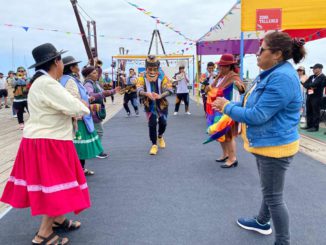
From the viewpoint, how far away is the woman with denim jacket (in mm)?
1840

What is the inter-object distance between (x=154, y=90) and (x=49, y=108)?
283 cm

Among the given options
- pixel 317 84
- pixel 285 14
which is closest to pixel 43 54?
pixel 285 14

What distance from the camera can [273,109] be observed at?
72.4 inches

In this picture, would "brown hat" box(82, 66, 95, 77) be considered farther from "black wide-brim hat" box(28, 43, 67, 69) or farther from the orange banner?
the orange banner

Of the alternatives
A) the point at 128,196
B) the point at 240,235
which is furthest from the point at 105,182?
the point at 240,235

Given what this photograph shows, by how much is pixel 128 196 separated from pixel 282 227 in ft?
5.74

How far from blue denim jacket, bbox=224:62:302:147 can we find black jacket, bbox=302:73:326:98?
5.41 meters

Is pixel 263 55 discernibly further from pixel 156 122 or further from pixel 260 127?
pixel 156 122

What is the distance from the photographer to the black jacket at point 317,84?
6.68 m

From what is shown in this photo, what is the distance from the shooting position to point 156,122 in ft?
16.5

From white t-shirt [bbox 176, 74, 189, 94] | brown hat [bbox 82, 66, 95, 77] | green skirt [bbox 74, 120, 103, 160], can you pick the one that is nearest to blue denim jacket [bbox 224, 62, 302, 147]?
green skirt [bbox 74, 120, 103, 160]

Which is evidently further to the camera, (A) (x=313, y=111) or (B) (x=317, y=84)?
(A) (x=313, y=111)

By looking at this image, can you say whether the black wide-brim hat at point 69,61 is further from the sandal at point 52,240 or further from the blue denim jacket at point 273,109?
the blue denim jacket at point 273,109

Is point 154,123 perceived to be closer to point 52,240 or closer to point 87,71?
point 87,71
